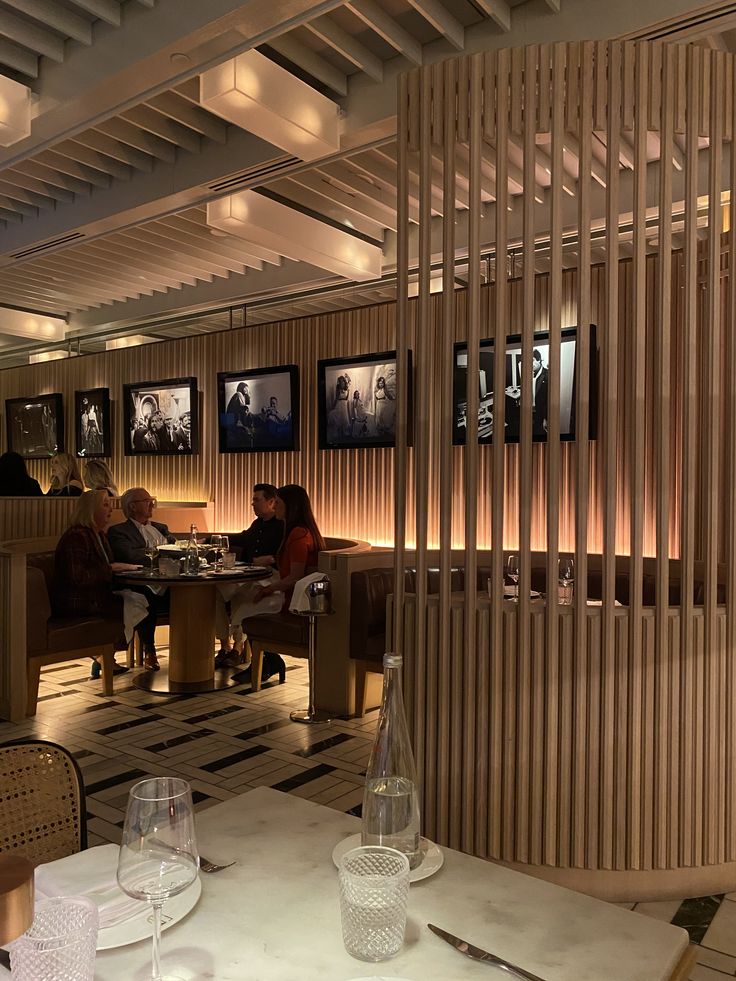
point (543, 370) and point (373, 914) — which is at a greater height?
point (543, 370)

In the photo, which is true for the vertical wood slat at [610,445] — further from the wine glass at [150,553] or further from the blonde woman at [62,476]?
the blonde woman at [62,476]

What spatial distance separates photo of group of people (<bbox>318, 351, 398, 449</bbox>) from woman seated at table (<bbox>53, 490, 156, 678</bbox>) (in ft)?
8.69

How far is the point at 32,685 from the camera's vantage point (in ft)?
17.3

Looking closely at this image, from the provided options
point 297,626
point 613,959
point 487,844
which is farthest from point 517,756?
point 297,626

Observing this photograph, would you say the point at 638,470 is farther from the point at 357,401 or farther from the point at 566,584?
the point at 357,401

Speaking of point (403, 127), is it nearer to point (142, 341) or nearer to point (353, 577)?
point (353, 577)

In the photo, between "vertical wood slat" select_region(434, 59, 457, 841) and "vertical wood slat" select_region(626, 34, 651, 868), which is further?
"vertical wood slat" select_region(434, 59, 457, 841)

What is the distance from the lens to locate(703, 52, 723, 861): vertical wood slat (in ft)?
9.34

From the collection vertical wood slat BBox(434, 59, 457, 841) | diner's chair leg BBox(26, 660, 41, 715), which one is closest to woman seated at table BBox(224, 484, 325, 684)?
diner's chair leg BBox(26, 660, 41, 715)

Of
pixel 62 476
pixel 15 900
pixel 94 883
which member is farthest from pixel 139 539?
pixel 15 900

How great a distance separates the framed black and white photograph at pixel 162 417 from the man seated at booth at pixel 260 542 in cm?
240

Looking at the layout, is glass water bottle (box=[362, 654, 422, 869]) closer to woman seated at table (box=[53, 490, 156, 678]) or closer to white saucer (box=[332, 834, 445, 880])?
white saucer (box=[332, 834, 445, 880])

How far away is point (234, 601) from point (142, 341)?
623cm

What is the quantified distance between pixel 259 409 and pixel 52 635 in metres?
3.89
